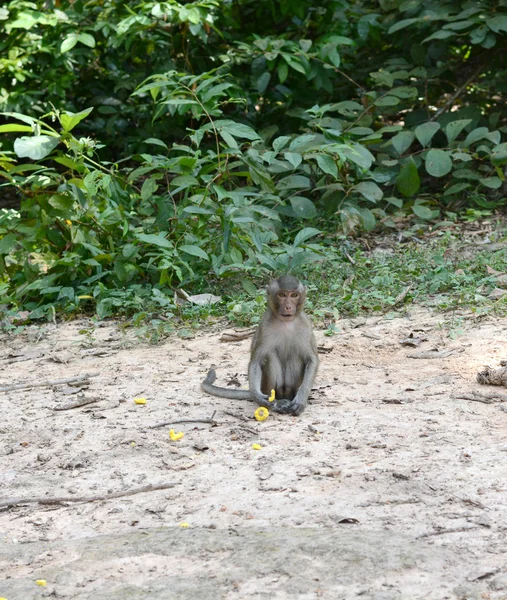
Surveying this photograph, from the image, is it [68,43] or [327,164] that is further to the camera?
[68,43]

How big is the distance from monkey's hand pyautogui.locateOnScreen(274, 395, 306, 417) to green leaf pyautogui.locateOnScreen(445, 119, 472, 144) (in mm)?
4908

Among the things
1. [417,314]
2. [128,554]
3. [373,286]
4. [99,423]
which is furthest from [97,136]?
[128,554]

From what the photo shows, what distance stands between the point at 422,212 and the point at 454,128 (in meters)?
0.99

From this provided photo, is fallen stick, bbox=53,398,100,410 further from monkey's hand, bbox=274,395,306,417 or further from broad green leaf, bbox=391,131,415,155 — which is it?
broad green leaf, bbox=391,131,415,155

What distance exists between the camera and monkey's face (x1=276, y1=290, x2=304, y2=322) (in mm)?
5777

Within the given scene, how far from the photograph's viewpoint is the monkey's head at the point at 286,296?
577cm

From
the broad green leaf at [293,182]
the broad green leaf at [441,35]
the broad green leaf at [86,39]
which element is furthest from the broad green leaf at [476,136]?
the broad green leaf at [86,39]

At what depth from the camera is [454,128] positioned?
970cm

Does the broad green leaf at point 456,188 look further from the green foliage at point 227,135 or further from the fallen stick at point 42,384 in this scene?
the fallen stick at point 42,384

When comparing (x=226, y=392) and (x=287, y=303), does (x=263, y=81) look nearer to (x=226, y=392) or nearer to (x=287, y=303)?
(x=287, y=303)

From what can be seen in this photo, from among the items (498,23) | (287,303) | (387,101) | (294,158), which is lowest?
(287,303)

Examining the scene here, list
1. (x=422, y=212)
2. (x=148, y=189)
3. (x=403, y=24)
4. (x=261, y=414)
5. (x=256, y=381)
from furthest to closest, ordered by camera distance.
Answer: (x=403, y=24) < (x=422, y=212) < (x=148, y=189) < (x=256, y=381) < (x=261, y=414)

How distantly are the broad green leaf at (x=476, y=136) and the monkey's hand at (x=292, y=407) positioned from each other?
16.0 feet

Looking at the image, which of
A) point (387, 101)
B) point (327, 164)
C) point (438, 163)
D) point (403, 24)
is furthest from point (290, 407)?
point (403, 24)
